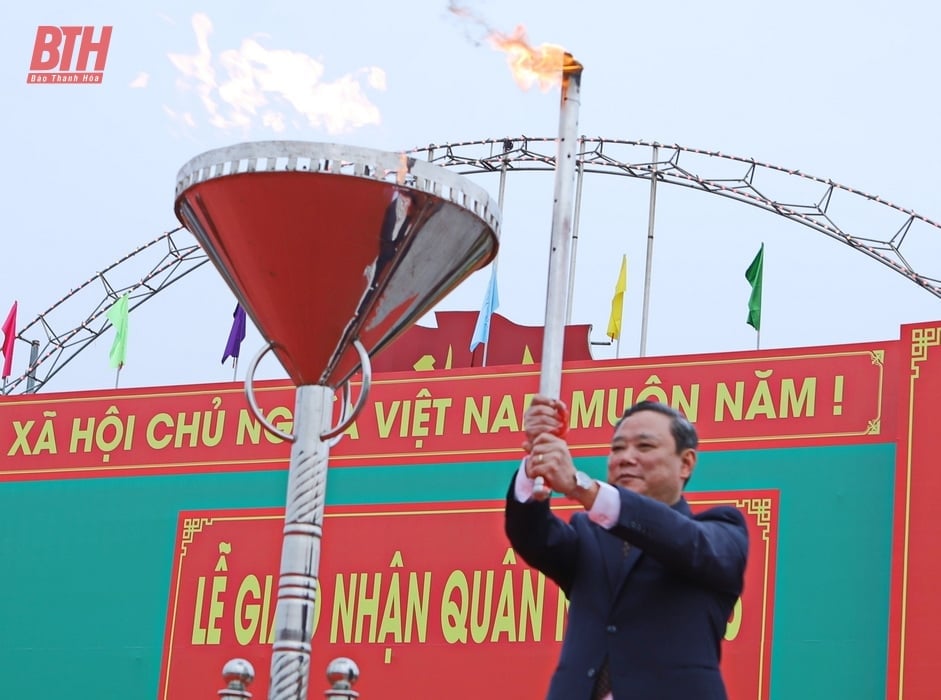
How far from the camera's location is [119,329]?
55.7 ft

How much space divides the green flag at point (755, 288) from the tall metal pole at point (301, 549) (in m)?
10.5

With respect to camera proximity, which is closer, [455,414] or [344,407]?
[344,407]

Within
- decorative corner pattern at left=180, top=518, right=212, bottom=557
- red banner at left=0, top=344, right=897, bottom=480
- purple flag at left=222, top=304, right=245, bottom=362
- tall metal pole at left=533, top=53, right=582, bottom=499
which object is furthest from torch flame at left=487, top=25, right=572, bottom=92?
purple flag at left=222, top=304, right=245, bottom=362

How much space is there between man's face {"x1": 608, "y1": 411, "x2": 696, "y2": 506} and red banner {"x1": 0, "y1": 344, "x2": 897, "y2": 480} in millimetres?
7485

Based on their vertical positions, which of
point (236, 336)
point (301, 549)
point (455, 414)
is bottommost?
point (301, 549)

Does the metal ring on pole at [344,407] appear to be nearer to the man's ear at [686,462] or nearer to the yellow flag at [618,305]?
the man's ear at [686,462]

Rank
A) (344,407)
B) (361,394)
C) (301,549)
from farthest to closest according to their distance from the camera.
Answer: (344,407) < (361,394) < (301,549)

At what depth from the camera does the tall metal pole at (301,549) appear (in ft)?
15.4

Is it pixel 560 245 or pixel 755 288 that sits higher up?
pixel 755 288

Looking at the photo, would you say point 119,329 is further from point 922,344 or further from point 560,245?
point 560,245

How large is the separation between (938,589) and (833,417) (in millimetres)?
1518

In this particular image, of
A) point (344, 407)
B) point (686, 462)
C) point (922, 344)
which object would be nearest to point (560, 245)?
point (686, 462)

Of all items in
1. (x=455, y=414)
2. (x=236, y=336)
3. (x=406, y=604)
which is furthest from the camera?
(x=236, y=336)

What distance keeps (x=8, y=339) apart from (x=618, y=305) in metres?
6.35
